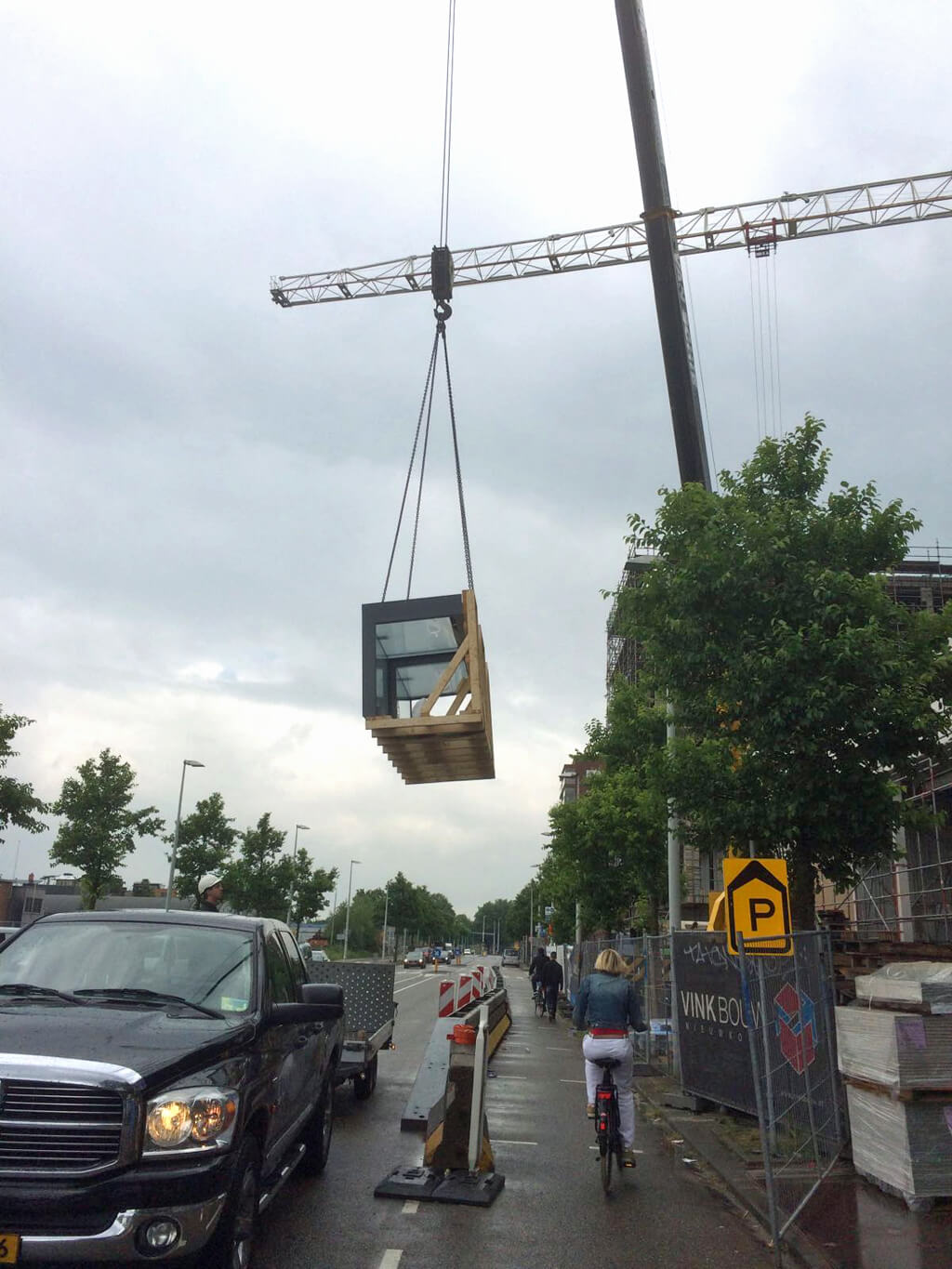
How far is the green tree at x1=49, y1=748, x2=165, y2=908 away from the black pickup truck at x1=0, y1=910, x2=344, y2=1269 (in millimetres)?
32034

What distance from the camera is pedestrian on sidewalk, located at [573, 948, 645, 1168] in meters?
8.59

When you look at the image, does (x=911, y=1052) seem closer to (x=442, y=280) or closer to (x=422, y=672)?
(x=422, y=672)

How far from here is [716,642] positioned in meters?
11.8

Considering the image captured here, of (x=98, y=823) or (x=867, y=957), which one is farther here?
(x=98, y=823)

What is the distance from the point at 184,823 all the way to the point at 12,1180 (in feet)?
152

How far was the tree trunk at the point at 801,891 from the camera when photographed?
11.6 meters

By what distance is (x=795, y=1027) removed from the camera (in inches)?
350

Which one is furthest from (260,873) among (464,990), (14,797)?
(464,990)

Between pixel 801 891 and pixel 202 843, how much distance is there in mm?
41213

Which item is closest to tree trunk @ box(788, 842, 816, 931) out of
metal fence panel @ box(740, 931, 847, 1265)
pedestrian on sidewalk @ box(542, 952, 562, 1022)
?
metal fence panel @ box(740, 931, 847, 1265)

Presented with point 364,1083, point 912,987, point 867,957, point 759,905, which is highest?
point 759,905

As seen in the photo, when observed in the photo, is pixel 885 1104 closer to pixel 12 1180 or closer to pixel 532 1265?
pixel 532 1265

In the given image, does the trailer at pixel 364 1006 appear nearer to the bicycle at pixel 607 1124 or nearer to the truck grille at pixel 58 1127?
the bicycle at pixel 607 1124

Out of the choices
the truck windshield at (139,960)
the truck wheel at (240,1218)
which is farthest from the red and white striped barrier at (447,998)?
the truck wheel at (240,1218)
